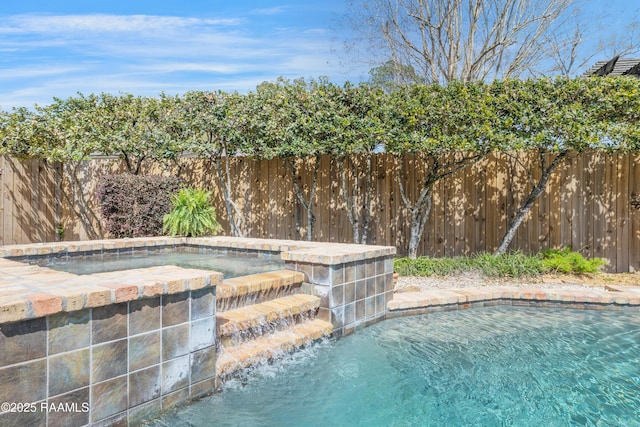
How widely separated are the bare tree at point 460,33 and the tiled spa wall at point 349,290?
22.4 ft

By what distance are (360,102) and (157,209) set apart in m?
3.57

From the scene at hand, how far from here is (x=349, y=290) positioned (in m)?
3.73

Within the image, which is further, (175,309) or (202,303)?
(202,303)

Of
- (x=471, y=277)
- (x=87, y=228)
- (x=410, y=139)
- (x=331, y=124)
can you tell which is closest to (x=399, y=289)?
(x=471, y=277)

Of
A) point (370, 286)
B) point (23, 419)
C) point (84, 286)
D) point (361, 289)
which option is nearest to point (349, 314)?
point (361, 289)

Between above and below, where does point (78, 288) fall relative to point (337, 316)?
above

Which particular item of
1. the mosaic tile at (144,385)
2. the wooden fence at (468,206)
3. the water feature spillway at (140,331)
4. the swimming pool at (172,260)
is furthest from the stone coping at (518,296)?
the mosaic tile at (144,385)

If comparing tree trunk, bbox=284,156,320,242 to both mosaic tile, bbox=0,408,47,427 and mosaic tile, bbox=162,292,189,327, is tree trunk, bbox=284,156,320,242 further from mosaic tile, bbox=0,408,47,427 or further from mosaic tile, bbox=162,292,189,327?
mosaic tile, bbox=0,408,47,427

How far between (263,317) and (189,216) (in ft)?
12.2

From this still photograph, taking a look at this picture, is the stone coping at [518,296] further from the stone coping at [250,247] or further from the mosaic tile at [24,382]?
the mosaic tile at [24,382]

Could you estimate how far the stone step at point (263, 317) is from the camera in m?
2.86

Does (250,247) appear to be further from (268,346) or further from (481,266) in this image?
(481,266)

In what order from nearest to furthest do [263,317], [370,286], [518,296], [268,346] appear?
[268,346] → [263,317] → [370,286] → [518,296]

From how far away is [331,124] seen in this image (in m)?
6.46
